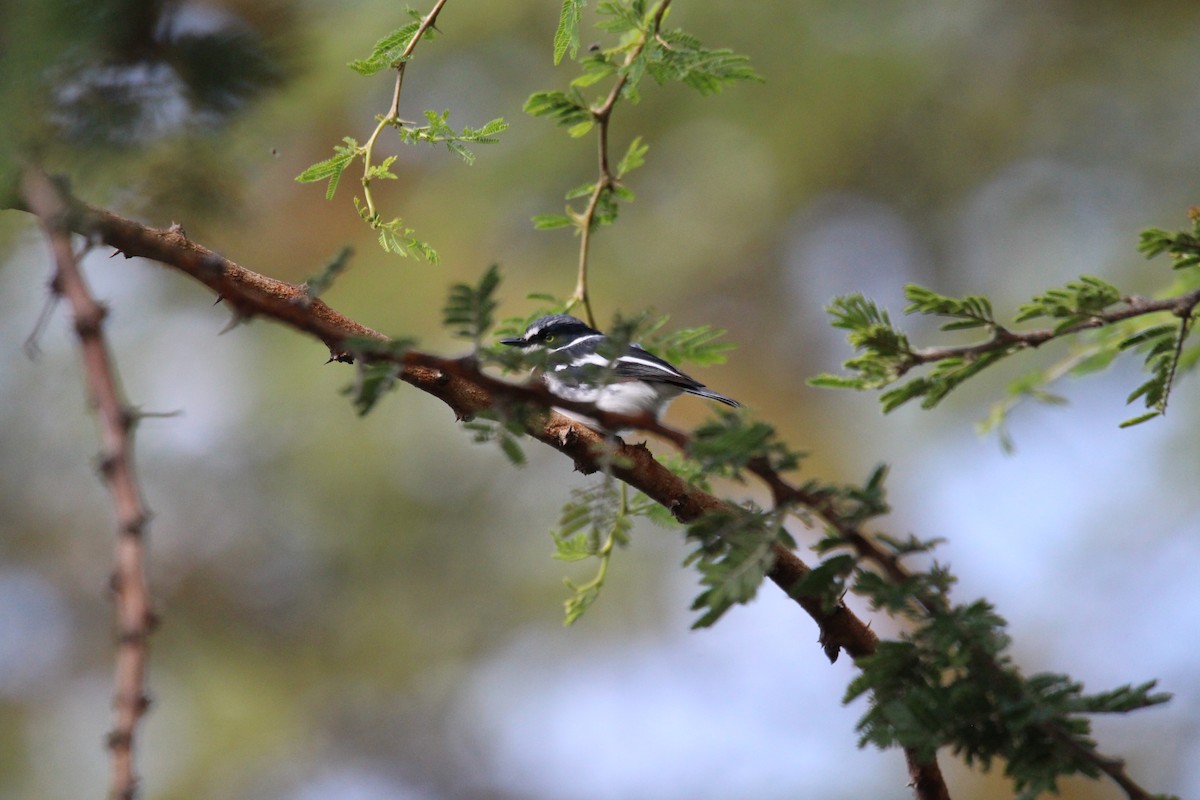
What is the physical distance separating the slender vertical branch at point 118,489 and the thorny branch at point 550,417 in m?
0.06

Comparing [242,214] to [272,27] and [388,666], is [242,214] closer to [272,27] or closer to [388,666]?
[272,27]

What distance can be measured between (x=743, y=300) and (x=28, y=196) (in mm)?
6240

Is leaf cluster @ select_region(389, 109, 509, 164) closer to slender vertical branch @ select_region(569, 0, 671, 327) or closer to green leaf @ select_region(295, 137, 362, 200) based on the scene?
green leaf @ select_region(295, 137, 362, 200)

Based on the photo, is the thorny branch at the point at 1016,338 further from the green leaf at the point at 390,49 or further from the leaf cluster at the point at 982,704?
the green leaf at the point at 390,49

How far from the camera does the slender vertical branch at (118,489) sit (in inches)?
25.1

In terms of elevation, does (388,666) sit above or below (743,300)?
below

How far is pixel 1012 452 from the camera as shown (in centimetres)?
210

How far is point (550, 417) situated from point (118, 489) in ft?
1.68

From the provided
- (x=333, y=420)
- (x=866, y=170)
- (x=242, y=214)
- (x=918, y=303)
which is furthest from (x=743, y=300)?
(x=242, y=214)

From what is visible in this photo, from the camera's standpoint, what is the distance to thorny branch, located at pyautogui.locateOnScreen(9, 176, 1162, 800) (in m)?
0.88

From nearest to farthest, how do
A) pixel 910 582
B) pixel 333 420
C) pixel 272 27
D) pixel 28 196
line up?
pixel 28 196 < pixel 910 582 < pixel 272 27 < pixel 333 420

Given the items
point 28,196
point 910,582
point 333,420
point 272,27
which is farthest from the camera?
point 333,420

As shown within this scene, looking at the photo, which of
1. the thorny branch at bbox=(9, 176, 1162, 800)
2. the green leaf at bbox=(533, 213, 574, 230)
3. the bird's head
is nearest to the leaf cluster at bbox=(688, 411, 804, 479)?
Answer: the thorny branch at bbox=(9, 176, 1162, 800)

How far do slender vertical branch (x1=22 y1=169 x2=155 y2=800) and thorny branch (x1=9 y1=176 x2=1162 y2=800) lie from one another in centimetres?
6
